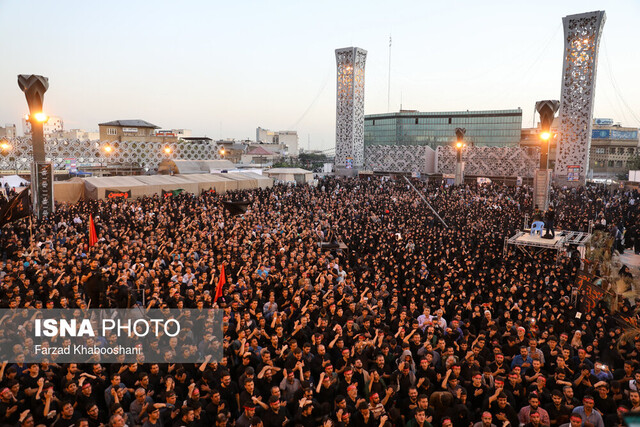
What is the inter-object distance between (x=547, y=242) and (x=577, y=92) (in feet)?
77.0

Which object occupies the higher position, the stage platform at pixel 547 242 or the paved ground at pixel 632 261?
the stage platform at pixel 547 242

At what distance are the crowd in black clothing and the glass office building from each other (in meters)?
60.8

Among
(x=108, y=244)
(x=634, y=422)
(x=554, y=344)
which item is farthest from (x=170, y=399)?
(x=108, y=244)

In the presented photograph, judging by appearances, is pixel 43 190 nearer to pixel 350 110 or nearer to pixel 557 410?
pixel 557 410

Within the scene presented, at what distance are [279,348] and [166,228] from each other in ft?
33.8

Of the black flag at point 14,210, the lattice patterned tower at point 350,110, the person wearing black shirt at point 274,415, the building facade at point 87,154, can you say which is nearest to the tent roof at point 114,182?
the black flag at point 14,210

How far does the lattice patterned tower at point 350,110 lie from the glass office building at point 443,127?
28231mm

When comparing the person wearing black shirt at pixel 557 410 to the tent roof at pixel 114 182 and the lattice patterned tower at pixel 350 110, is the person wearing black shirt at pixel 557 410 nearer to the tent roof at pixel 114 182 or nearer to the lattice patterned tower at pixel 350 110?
the tent roof at pixel 114 182

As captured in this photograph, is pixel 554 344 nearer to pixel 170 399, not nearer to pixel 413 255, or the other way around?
pixel 170 399

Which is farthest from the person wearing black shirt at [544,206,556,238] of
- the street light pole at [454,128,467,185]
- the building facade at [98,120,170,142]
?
the building facade at [98,120,170,142]

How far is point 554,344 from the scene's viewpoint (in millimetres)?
7348

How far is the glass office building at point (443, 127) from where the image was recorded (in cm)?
7338

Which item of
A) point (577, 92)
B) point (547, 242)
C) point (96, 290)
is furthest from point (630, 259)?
point (96, 290)

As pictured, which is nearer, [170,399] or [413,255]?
[170,399]
